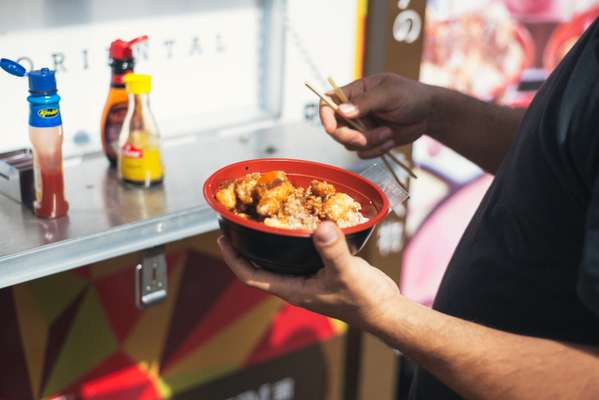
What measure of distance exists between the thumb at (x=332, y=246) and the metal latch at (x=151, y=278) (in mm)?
604

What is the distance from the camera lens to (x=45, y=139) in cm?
125

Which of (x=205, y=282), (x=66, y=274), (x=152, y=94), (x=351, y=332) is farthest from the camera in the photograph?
(x=351, y=332)

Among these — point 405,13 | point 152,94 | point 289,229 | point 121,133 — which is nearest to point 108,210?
point 121,133

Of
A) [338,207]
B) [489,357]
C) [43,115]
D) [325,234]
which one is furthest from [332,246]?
[43,115]

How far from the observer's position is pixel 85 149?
1.54 metres

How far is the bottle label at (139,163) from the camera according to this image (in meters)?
1.41

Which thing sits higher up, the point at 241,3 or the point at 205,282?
the point at 241,3

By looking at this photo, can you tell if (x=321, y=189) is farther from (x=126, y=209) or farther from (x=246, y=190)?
(x=126, y=209)

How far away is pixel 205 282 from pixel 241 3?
0.61m

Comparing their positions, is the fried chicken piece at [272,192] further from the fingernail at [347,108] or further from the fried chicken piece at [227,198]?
the fingernail at [347,108]

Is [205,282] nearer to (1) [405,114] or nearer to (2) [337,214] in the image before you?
(1) [405,114]

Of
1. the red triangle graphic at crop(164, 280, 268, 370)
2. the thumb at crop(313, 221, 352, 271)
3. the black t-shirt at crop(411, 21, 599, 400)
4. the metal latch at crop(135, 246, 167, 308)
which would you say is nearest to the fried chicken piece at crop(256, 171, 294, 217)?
the thumb at crop(313, 221, 352, 271)

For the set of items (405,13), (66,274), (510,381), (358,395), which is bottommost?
(358,395)

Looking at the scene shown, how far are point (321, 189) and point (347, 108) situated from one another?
0.29 metres
